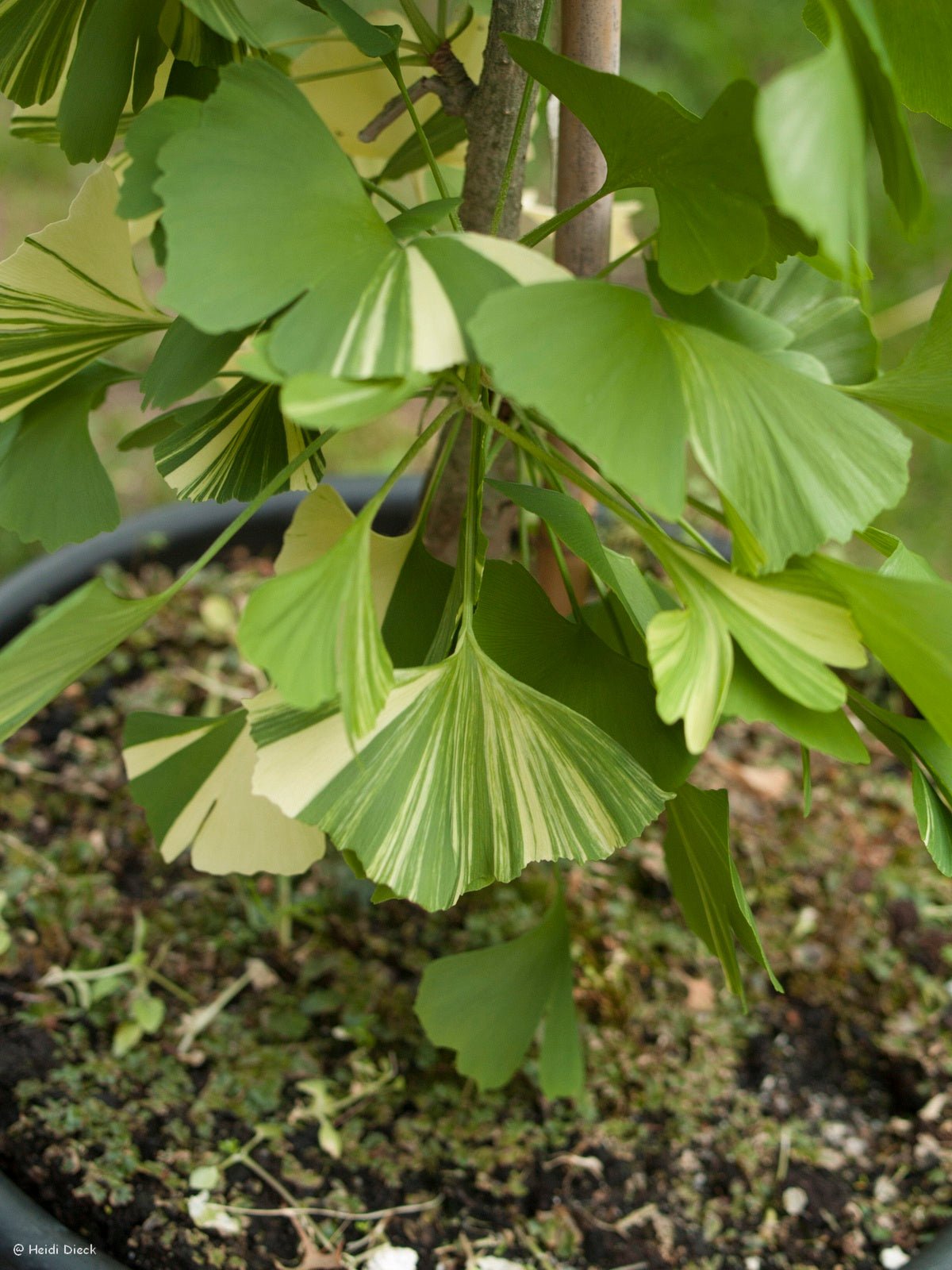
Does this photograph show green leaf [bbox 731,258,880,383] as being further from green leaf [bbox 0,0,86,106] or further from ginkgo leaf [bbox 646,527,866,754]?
green leaf [bbox 0,0,86,106]

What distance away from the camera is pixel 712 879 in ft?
1.91

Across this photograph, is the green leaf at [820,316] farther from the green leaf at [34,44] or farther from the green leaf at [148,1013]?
the green leaf at [148,1013]

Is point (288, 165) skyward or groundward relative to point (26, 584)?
skyward

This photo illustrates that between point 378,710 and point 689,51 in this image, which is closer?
point 378,710

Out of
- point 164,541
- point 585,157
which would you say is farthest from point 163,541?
point 585,157

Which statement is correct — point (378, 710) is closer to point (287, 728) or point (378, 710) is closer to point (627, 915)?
point (287, 728)

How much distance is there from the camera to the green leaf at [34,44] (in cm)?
55

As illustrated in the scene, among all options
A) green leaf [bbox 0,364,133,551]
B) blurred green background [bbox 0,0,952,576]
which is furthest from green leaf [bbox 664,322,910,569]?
blurred green background [bbox 0,0,952,576]

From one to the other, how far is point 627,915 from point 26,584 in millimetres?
612

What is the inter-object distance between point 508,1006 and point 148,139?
1.77ft

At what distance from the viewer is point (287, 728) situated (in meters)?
0.50

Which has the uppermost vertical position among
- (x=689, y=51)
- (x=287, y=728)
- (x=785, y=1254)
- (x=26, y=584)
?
(x=689, y=51)

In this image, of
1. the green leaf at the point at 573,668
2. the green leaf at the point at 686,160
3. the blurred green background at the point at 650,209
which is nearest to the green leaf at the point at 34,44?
the green leaf at the point at 686,160

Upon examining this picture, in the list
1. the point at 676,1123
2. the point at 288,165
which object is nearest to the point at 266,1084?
the point at 676,1123
